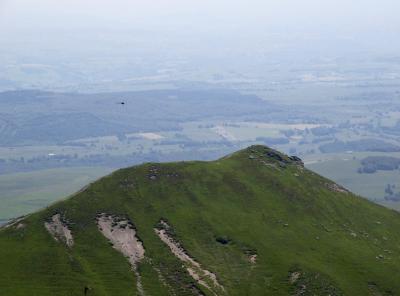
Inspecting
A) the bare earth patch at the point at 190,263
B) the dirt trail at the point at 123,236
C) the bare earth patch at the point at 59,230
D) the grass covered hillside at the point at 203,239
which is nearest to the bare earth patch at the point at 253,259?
the grass covered hillside at the point at 203,239

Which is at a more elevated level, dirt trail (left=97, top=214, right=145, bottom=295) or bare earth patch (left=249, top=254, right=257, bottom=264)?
dirt trail (left=97, top=214, right=145, bottom=295)

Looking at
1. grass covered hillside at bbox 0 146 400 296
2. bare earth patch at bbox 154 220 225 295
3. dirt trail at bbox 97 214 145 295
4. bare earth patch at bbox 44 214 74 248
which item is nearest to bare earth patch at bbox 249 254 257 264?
grass covered hillside at bbox 0 146 400 296

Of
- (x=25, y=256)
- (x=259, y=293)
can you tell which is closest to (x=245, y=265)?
(x=259, y=293)

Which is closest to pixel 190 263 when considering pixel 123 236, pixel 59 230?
pixel 123 236

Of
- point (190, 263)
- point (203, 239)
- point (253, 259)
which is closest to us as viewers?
point (190, 263)

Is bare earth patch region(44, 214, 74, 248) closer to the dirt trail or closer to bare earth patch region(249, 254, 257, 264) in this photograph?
the dirt trail

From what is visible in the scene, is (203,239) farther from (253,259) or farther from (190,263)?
(253,259)
